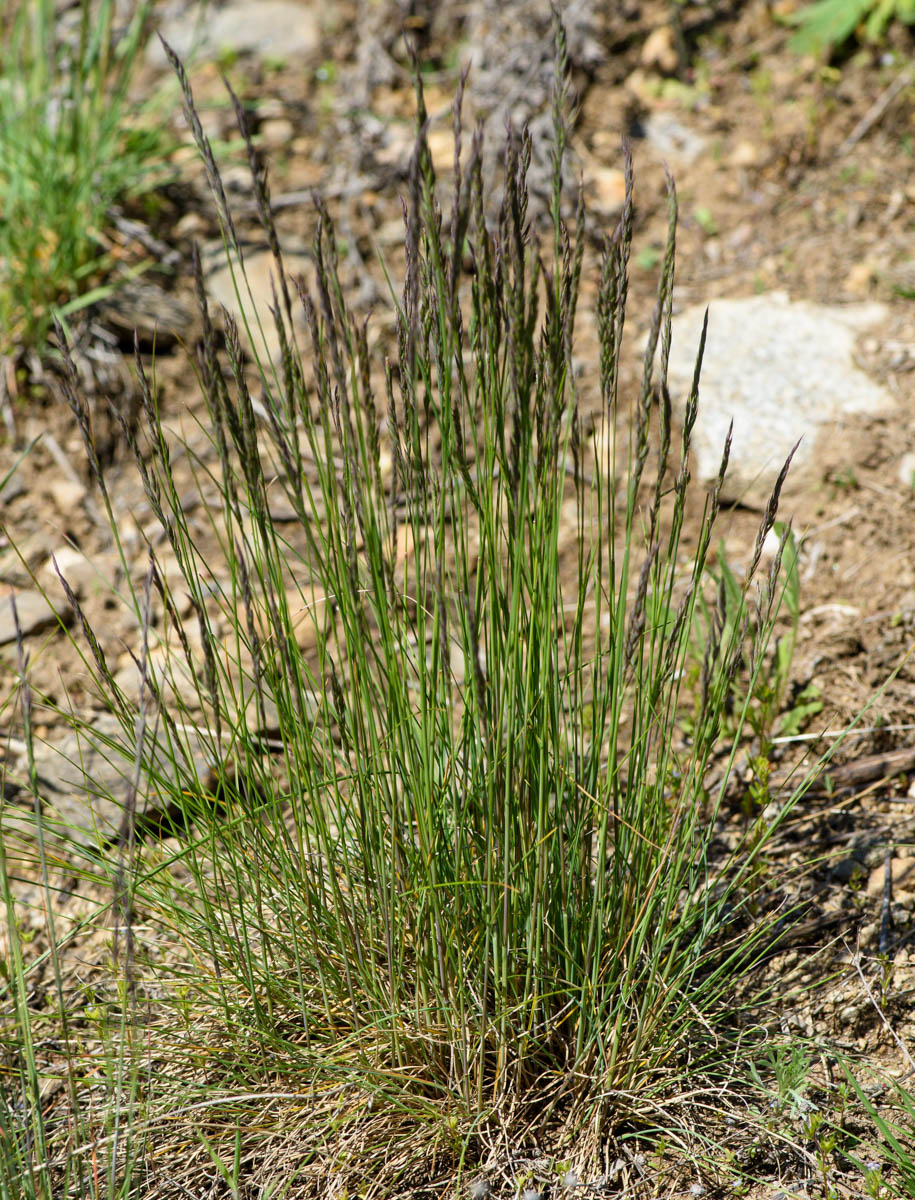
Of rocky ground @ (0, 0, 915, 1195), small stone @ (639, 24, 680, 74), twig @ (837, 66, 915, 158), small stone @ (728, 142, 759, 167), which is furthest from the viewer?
small stone @ (639, 24, 680, 74)

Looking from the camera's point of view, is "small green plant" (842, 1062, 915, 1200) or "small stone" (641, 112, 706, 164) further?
"small stone" (641, 112, 706, 164)

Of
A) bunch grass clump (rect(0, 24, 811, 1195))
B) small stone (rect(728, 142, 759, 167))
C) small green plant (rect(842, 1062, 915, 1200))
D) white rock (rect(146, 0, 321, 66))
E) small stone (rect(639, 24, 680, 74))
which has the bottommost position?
small green plant (rect(842, 1062, 915, 1200))

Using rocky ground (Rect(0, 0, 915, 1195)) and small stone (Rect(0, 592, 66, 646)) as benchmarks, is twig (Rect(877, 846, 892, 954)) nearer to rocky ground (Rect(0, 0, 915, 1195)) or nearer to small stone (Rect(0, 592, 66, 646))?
rocky ground (Rect(0, 0, 915, 1195))

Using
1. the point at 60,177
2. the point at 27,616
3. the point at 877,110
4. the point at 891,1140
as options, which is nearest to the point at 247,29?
the point at 60,177

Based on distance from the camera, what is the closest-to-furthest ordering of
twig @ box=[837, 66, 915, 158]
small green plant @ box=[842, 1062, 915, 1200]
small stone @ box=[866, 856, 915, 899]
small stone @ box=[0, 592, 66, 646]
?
1. small green plant @ box=[842, 1062, 915, 1200]
2. small stone @ box=[866, 856, 915, 899]
3. small stone @ box=[0, 592, 66, 646]
4. twig @ box=[837, 66, 915, 158]

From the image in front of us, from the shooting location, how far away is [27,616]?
2846 millimetres

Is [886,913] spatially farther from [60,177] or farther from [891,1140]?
[60,177]

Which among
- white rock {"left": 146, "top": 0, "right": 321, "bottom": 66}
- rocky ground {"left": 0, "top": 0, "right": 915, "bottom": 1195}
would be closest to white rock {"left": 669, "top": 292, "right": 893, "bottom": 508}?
rocky ground {"left": 0, "top": 0, "right": 915, "bottom": 1195}

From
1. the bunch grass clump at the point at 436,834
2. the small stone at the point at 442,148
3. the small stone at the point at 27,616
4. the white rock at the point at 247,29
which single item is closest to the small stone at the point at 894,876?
the bunch grass clump at the point at 436,834

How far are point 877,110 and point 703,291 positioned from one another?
0.98 meters

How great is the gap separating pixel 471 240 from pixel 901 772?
1.48 metres

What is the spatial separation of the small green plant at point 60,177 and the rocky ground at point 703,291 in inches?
5.0

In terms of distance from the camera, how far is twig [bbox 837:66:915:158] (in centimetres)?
357

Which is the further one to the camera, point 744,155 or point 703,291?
point 744,155
